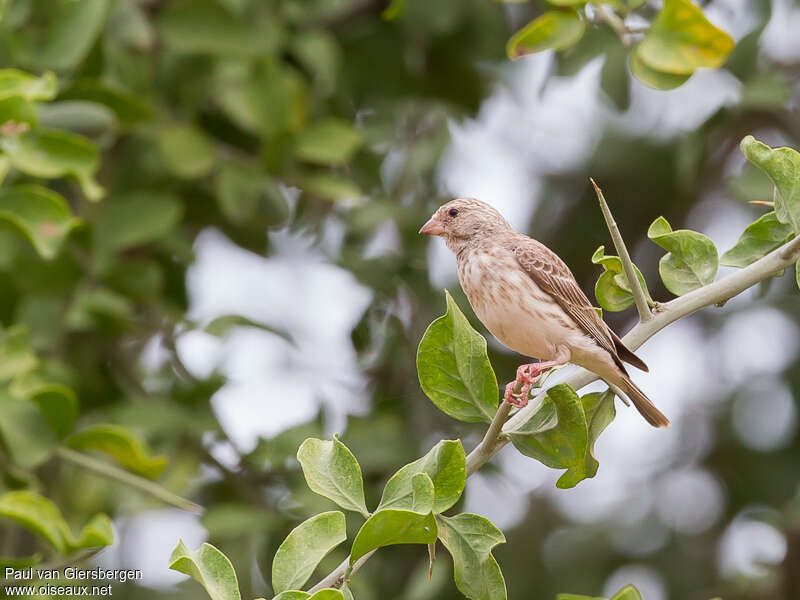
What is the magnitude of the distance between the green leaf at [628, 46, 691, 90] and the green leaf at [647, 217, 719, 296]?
618 mm

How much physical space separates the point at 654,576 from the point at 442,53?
2756 millimetres

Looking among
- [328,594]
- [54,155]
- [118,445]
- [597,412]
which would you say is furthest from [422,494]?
[54,155]

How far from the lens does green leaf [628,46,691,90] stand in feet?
8.13

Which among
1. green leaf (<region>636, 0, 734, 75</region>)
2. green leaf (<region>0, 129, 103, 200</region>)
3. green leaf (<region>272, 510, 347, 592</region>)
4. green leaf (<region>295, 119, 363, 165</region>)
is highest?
green leaf (<region>636, 0, 734, 75</region>)

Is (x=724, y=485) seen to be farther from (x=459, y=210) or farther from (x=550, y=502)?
(x=459, y=210)

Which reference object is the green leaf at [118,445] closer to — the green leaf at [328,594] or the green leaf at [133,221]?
the green leaf at [133,221]

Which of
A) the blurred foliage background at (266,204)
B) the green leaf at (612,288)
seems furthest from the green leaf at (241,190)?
the green leaf at (612,288)

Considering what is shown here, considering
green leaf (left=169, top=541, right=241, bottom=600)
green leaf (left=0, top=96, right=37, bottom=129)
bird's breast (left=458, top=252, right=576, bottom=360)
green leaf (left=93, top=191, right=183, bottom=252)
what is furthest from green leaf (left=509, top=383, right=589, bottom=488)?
green leaf (left=93, top=191, right=183, bottom=252)

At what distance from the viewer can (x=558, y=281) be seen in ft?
8.98

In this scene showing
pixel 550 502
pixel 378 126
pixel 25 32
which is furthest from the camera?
pixel 550 502

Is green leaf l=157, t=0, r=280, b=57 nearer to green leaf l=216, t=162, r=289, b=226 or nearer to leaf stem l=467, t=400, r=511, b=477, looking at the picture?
green leaf l=216, t=162, r=289, b=226

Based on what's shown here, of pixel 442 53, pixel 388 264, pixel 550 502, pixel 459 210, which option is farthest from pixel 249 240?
pixel 550 502

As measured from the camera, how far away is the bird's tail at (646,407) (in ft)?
8.02

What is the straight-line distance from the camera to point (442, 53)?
4.46m
